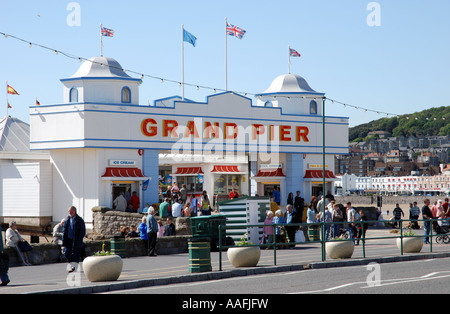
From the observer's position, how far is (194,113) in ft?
129

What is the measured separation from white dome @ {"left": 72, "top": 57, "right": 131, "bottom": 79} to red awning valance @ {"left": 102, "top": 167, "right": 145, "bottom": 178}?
443 cm

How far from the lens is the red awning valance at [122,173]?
3597 centimetres

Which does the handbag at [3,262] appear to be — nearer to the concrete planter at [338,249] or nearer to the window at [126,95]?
the concrete planter at [338,249]

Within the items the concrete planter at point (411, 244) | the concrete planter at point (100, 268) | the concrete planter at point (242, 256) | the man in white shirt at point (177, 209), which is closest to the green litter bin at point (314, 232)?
the man in white shirt at point (177, 209)

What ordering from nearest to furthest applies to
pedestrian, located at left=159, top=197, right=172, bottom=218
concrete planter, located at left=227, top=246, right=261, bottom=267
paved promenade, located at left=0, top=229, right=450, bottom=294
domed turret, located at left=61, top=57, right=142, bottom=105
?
1. paved promenade, located at left=0, top=229, right=450, bottom=294
2. concrete planter, located at left=227, top=246, right=261, bottom=267
3. pedestrian, located at left=159, top=197, right=172, bottom=218
4. domed turret, located at left=61, top=57, right=142, bottom=105

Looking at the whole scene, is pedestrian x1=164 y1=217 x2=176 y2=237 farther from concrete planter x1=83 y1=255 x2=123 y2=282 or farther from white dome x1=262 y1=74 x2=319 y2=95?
white dome x1=262 y1=74 x2=319 y2=95

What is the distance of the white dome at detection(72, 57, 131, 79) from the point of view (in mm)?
37500

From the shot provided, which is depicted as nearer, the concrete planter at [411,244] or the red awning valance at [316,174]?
the concrete planter at [411,244]

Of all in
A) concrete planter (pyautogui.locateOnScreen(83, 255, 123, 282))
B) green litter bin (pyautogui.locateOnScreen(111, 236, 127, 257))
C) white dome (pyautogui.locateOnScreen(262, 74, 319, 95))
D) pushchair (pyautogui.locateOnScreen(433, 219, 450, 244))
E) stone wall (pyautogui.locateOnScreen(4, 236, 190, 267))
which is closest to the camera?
concrete planter (pyautogui.locateOnScreen(83, 255, 123, 282))

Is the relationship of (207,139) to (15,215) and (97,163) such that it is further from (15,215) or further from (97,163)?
(15,215)

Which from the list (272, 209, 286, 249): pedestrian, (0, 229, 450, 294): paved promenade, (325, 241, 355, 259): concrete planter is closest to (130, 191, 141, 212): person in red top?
(272, 209, 286, 249): pedestrian

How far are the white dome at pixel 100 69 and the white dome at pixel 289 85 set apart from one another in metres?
9.62

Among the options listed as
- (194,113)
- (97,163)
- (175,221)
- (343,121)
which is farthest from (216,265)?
(343,121)
